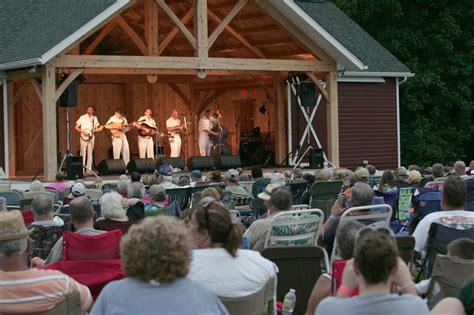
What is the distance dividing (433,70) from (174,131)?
11.7 meters

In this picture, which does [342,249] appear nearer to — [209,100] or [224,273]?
[224,273]

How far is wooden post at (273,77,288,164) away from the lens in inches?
982

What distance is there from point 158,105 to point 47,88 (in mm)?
8177

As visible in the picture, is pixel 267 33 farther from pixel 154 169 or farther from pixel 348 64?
pixel 154 169

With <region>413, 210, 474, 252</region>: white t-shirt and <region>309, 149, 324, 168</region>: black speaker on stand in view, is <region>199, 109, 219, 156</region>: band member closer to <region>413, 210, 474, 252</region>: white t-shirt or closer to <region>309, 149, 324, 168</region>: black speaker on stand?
<region>309, 149, 324, 168</region>: black speaker on stand

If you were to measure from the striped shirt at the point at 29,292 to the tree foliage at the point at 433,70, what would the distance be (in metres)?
28.2

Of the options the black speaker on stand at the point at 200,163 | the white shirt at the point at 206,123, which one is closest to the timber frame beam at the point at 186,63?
the black speaker on stand at the point at 200,163

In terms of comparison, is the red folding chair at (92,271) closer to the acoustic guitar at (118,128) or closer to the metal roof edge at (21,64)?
the metal roof edge at (21,64)

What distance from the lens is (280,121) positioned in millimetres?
24953

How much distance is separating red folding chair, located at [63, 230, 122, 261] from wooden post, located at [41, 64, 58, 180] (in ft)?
41.8

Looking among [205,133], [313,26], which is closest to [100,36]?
[205,133]

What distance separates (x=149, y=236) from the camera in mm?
4008

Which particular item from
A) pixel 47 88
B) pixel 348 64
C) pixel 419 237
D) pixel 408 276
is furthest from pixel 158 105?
pixel 408 276

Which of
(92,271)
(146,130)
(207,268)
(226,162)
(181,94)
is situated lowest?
(92,271)
